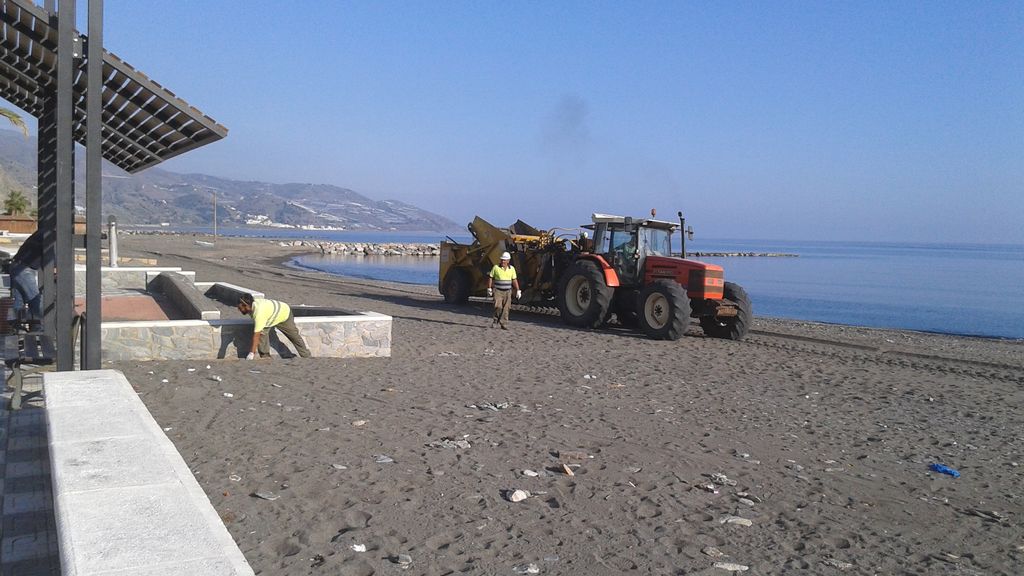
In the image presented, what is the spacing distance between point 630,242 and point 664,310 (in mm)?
1886

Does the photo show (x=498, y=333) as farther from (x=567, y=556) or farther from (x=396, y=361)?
(x=567, y=556)

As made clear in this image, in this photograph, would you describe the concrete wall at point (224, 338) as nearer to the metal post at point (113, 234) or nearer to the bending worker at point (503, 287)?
the metal post at point (113, 234)

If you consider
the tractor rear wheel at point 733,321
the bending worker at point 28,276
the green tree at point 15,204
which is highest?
the green tree at point 15,204

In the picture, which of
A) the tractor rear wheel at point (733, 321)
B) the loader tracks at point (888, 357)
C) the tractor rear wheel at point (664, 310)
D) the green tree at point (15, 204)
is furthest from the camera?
the green tree at point (15, 204)

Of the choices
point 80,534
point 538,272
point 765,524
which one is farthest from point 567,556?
point 538,272

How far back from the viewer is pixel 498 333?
14.6 metres

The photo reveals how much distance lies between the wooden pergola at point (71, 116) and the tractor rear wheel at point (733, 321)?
10.4 meters

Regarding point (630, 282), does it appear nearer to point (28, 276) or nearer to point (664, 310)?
point (664, 310)

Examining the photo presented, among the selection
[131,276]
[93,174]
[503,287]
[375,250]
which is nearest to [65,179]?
[93,174]

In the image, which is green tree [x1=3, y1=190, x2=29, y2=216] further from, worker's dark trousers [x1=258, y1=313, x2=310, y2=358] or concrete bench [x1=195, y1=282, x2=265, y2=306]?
worker's dark trousers [x1=258, y1=313, x2=310, y2=358]

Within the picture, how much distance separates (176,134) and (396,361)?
3911 mm

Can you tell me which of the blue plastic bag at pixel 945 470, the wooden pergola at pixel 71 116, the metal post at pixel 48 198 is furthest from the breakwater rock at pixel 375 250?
the blue plastic bag at pixel 945 470

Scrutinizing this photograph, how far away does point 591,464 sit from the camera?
6.22 metres

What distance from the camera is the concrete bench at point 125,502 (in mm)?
2980
